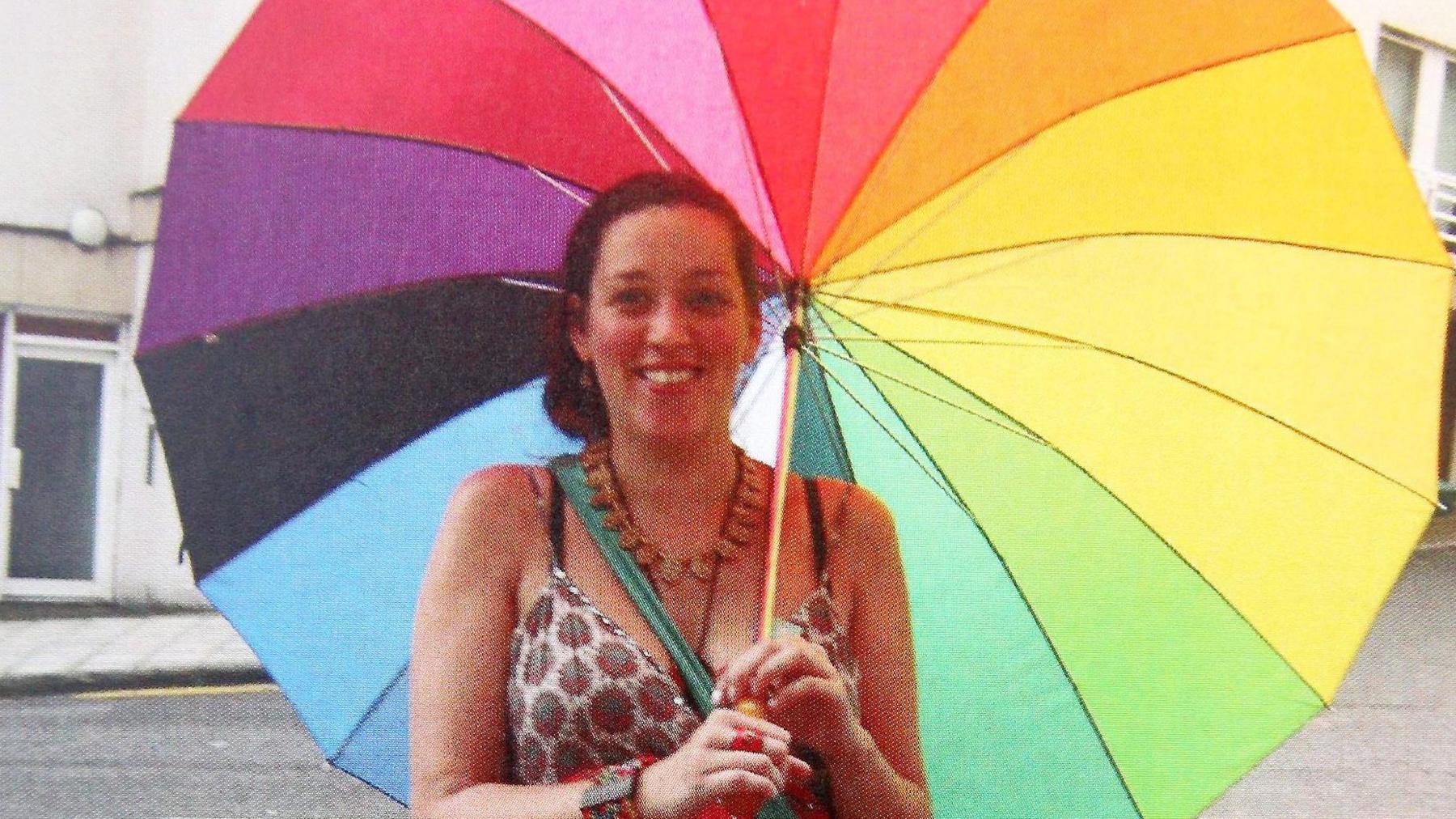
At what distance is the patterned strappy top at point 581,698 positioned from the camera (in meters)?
1.75

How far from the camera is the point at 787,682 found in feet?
5.62

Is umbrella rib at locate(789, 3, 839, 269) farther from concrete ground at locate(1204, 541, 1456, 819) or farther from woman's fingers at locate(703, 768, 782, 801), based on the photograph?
concrete ground at locate(1204, 541, 1456, 819)

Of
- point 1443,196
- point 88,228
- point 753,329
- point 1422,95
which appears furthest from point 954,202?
point 1422,95

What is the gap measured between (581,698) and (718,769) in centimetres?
23

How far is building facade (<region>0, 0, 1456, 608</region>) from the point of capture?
466 inches

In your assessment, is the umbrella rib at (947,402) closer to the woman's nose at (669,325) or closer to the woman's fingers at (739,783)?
the woman's nose at (669,325)

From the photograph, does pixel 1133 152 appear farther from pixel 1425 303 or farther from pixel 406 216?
pixel 406 216

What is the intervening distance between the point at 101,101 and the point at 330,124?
11017 millimetres

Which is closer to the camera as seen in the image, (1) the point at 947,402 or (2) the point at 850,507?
(2) the point at 850,507

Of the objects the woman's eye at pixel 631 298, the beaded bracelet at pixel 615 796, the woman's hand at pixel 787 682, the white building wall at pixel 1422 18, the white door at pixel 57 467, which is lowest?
the white door at pixel 57 467

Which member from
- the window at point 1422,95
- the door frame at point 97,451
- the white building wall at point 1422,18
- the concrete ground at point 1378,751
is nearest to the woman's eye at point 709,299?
the concrete ground at point 1378,751

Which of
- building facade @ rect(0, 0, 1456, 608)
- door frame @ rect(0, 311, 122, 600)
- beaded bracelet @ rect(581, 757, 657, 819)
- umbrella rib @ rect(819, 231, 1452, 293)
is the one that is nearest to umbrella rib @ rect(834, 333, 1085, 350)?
umbrella rib @ rect(819, 231, 1452, 293)

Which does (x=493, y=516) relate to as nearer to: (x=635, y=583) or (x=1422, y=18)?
(x=635, y=583)

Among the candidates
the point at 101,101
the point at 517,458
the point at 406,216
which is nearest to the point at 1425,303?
the point at 517,458
